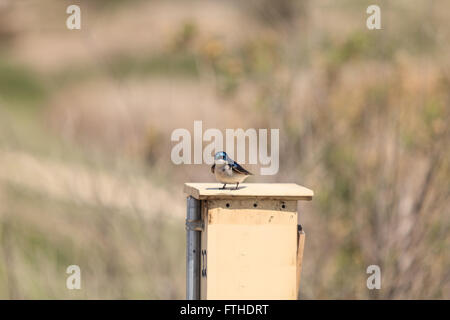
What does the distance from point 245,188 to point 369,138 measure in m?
4.05

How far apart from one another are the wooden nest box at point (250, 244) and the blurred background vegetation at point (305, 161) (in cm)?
336

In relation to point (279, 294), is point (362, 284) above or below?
below

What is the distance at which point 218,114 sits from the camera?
8250mm

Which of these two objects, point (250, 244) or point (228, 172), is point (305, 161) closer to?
point (228, 172)

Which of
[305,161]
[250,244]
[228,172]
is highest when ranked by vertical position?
[228,172]

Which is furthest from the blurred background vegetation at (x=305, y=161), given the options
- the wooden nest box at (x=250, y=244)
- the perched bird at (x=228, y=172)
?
the wooden nest box at (x=250, y=244)

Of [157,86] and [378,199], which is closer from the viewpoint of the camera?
[378,199]

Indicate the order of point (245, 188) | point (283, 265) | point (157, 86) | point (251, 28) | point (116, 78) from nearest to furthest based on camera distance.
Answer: point (283, 265), point (245, 188), point (116, 78), point (251, 28), point (157, 86)

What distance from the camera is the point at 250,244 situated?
3225 millimetres

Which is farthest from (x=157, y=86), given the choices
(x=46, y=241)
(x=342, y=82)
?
(x=342, y=82)

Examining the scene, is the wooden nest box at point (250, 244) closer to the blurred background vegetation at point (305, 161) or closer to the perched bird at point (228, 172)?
the perched bird at point (228, 172)

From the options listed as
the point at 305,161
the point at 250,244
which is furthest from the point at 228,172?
the point at 305,161

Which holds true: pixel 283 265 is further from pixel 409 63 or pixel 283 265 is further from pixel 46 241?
pixel 46 241

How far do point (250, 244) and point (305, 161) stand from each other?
3.96 meters
